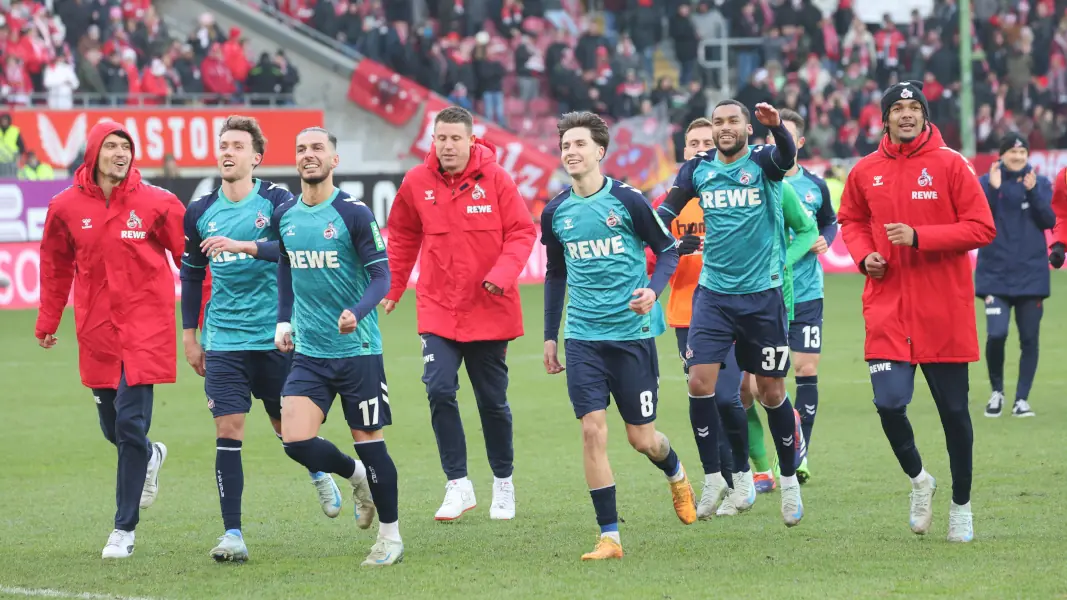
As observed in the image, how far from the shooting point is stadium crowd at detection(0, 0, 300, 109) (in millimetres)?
27969

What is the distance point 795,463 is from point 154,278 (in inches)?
141

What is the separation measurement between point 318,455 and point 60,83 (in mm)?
21672

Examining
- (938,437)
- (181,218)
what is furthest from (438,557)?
(938,437)

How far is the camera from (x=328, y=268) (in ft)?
25.7

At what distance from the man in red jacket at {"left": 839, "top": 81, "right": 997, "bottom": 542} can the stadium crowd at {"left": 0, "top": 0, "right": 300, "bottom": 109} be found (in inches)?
873

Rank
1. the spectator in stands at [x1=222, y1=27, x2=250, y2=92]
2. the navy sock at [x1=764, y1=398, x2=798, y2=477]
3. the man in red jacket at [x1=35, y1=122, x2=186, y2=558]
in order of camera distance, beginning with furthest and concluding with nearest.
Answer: the spectator in stands at [x1=222, y1=27, x2=250, y2=92] → the navy sock at [x1=764, y1=398, x2=798, y2=477] → the man in red jacket at [x1=35, y1=122, x2=186, y2=558]

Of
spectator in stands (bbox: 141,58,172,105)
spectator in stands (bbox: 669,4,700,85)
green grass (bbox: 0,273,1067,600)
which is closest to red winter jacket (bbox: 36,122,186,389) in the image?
green grass (bbox: 0,273,1067,600)

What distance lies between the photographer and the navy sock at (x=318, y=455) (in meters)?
7.74

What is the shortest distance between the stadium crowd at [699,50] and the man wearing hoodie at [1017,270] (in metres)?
17.7

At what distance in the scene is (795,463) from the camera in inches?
342

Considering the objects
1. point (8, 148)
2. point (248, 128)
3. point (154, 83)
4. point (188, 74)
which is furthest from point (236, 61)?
point (248, 128)

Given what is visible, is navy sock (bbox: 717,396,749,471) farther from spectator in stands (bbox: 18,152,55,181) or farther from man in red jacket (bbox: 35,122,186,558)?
spectator in stands (bbox: 18,152,55,181)

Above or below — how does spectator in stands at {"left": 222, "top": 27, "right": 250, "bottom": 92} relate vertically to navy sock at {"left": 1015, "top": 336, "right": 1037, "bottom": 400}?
above

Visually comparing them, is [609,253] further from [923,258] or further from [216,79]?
[216,79]
